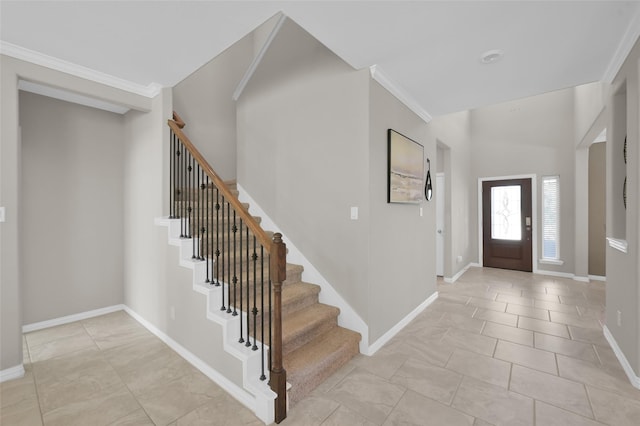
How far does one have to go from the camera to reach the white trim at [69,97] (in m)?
2.96

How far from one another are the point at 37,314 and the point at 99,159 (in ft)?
6.31

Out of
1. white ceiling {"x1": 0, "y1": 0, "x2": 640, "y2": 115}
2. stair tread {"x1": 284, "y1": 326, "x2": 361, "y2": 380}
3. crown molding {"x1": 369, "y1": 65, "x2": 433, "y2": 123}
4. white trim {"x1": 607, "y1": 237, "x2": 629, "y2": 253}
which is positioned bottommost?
stair tread {"x1": 284, "y1": 326, "x2": 361, "y2": 380}

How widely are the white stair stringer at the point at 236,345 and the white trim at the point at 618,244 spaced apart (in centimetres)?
308

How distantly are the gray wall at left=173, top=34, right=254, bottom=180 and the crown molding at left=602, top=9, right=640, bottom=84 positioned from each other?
463cm

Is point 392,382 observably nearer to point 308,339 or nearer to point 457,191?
point 308,339

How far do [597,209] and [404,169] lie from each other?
501cm

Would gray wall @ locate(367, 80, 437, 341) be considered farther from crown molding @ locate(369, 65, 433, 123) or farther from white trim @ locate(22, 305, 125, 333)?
white trim @ locate(22, 305, 125, 333)

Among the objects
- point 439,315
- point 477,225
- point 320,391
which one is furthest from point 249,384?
point 477,225

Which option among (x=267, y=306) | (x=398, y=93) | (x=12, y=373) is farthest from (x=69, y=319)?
(x=398, y=93)

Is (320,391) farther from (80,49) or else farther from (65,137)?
(65,137)

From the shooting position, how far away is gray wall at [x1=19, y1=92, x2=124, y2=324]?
128 inches

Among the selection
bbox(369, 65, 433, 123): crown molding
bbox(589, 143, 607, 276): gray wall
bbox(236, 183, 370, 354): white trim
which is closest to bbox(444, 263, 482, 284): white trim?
bbox(589, 143, 607, 276): gray wall

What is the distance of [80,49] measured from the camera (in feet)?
7.92

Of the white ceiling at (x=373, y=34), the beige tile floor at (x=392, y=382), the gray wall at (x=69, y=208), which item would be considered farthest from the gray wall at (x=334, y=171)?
the gray wall at (x=69, y=208)
